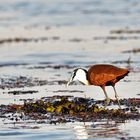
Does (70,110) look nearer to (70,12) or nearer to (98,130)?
(98,130)

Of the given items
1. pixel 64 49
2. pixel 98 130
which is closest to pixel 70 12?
pixel 64 49

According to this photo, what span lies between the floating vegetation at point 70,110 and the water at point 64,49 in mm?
408

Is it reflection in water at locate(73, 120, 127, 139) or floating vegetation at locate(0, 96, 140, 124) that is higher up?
floating vegetation at locate(0, 96, 140, 124)

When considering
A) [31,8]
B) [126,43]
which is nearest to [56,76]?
[126,43]

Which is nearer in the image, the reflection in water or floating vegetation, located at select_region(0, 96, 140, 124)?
the reflection in water

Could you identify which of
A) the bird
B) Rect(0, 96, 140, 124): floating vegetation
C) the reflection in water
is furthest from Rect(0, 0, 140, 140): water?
the bird

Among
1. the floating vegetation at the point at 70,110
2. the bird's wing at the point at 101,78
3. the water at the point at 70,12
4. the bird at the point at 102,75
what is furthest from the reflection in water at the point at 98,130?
the water at the point at 70,12

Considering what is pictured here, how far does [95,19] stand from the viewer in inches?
1702

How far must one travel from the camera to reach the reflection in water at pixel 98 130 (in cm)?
1262

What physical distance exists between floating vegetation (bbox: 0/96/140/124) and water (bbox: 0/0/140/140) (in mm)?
408

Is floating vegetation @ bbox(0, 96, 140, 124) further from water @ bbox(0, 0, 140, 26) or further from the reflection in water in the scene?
water @ bbox(0, 0, 140, 26)

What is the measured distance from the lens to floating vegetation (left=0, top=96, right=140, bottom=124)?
14125 mm

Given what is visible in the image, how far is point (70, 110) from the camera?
14.7m

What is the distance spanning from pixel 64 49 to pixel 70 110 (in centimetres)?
1461
